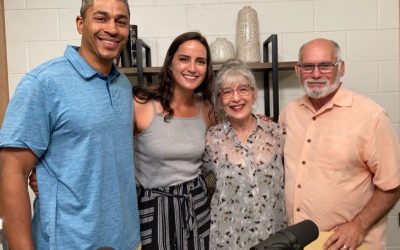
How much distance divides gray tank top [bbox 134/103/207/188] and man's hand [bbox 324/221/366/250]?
638 mm

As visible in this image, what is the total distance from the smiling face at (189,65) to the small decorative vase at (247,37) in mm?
467

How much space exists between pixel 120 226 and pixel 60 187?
0.85ft

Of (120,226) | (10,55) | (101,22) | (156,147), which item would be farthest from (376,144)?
(10,55)

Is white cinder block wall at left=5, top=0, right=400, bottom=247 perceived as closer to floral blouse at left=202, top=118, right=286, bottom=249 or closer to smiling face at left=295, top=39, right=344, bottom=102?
smiling face at left=295, top=39, right=344, bottom=102

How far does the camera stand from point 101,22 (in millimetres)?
1238

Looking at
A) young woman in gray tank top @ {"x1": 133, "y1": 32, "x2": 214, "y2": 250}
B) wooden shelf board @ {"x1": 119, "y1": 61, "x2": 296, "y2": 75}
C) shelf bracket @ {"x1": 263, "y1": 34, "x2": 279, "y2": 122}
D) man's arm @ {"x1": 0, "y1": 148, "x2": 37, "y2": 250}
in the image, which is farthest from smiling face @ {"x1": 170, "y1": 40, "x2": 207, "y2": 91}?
man's arm @ {"x1": 0, "y1": 148, "x2": 37, "y2": 250}

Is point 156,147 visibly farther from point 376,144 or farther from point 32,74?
point 376,144

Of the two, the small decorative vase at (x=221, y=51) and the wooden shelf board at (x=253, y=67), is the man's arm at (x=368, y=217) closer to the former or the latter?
the wooden shelf board at (x=253, y=67)

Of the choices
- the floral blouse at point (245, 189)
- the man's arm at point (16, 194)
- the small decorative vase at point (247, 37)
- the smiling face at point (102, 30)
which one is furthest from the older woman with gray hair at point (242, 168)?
the man's arm at point (16, 194)

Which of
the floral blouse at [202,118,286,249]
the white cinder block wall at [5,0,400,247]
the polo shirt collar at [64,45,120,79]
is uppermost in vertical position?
the white cinder block wall at [5,0,400,247]

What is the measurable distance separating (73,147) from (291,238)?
0.79 m

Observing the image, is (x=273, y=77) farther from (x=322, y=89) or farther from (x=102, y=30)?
(x=102, y=30)

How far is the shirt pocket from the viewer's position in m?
1.57

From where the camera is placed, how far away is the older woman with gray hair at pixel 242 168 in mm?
1600
